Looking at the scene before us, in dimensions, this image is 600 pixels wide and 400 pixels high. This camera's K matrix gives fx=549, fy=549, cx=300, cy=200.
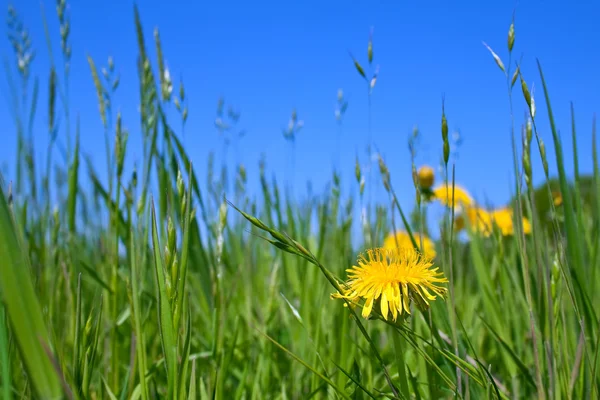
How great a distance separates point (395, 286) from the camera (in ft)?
2.71

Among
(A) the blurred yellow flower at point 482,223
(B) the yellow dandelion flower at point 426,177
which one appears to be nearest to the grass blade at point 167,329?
(A) the blurred yellow flower at point 482,223

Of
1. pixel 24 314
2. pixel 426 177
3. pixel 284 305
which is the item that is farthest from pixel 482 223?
pixel 24 314

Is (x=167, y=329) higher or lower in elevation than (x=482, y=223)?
lower

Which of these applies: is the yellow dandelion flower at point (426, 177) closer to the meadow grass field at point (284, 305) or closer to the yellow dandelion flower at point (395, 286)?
the meadow grass field at point (284, 305)

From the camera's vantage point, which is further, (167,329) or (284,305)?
(284,305)

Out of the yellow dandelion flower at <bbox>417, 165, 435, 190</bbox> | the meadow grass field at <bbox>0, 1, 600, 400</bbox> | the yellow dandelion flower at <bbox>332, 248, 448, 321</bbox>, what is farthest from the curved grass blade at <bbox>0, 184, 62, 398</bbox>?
the yellow dandelion flower at <bbox>417, 165, 435, 190</bbox>

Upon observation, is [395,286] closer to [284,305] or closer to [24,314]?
[24,314]

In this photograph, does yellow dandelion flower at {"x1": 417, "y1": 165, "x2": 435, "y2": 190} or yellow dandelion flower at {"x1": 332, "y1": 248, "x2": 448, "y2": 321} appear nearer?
yellow dandelion flower at {"x1": 332, "y1": 248, "x2": 448, "y2": 321}

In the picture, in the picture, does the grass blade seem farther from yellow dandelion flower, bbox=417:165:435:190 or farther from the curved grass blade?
yellow dandelion flower, bbox=417:165:435:190

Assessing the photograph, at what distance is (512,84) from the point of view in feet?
2.97

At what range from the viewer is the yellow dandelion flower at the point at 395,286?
0.80 meters

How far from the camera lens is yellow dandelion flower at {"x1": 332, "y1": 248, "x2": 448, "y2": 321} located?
2.61 feet

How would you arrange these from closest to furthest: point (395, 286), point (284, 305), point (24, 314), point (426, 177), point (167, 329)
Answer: point (24, 314) < point (167, 329) < point (395, 286) < point (284, 305) < point (426, 177)

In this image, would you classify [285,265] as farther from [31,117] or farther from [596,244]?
[596,244]
